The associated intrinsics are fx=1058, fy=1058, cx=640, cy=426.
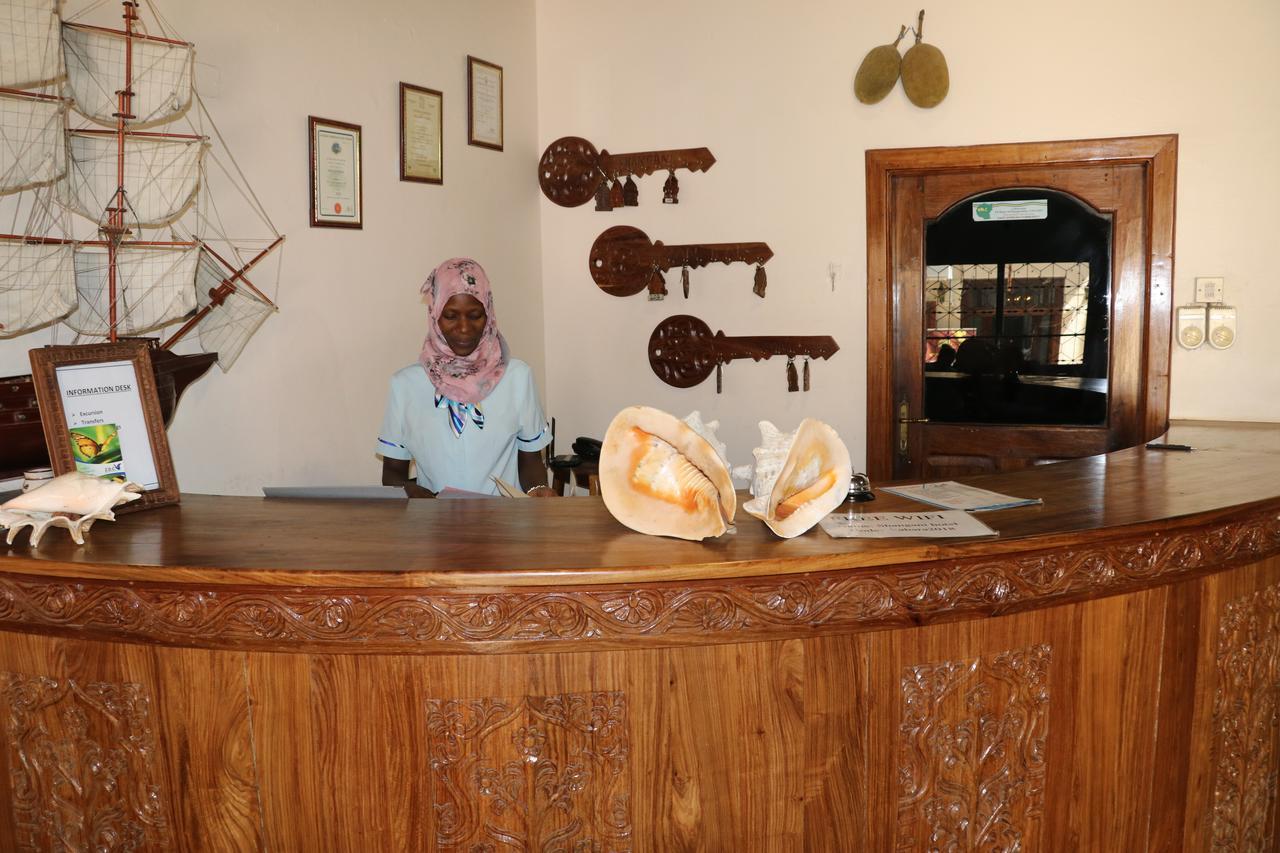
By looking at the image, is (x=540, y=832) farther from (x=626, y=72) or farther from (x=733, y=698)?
(x=626, y=72)

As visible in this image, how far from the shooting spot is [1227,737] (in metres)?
2.18

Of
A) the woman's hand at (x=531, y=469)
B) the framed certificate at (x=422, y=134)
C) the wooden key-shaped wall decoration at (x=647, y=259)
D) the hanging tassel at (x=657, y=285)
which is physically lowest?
the woman's hand at (x=531, y=469)

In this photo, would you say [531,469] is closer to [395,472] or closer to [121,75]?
[395,472]

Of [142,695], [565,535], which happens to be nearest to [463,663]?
[565,535]

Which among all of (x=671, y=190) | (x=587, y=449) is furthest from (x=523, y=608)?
(x=671, y=190)

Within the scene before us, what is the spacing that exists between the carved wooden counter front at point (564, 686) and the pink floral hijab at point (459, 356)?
4.09 feet

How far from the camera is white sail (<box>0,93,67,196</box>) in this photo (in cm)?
254

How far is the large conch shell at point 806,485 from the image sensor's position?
1.82 meters

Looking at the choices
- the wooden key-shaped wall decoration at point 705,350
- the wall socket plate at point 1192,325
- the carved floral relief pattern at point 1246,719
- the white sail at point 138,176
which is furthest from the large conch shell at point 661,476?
the wall socket plate at point 1192,325

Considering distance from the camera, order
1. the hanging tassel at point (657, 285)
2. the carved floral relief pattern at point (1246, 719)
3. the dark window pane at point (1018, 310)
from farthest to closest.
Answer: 1. the hanging tassel at point (657, 285)
2. the dark window pane at point (1018, 310)
3. the carved floral relief pattern at point (1246, 719)

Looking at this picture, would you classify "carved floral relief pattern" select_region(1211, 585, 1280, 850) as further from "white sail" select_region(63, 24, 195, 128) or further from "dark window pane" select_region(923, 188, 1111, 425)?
"white sail" select_region(63, 24, 195, 128)

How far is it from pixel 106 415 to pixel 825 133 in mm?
3151

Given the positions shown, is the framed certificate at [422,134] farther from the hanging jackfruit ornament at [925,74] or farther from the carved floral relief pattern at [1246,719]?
the carved floral relief pattern at [1246,719]

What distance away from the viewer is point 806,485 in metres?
1.88
